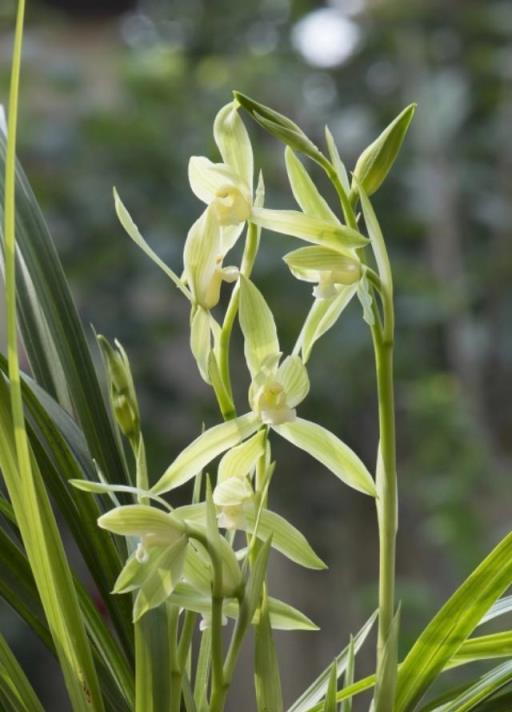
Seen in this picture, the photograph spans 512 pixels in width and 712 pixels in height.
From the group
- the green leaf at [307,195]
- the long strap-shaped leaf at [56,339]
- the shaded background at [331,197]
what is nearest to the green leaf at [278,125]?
the green leaf at [307,195]

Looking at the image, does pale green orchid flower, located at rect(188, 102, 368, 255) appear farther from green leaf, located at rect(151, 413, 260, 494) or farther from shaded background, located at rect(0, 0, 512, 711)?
shaded background, located at rect(0, 0, 512, 711)

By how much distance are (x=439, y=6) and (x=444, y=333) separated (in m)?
0.75

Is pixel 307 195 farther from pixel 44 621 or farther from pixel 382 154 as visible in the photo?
pixel 44 621

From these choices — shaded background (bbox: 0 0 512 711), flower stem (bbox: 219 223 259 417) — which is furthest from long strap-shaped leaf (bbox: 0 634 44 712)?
shaded background (bbox: 0 0 512 711)

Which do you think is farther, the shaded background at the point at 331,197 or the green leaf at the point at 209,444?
the shaded background at the point at 331,197

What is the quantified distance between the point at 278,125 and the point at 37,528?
0.55 feet

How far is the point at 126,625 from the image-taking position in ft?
1.51

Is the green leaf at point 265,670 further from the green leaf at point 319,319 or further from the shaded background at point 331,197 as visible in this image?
the shaded background at point 331,197

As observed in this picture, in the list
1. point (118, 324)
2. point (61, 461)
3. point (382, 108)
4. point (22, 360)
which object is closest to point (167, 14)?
point (382, 108)

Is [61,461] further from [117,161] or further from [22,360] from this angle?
[117,161]

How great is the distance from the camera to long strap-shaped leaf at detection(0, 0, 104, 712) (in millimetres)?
392

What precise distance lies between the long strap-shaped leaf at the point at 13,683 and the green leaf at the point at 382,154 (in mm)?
221

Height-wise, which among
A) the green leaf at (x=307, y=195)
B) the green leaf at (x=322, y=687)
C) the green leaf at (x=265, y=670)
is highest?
the green leaf at (x=307, y=195)

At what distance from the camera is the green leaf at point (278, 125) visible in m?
0.41
